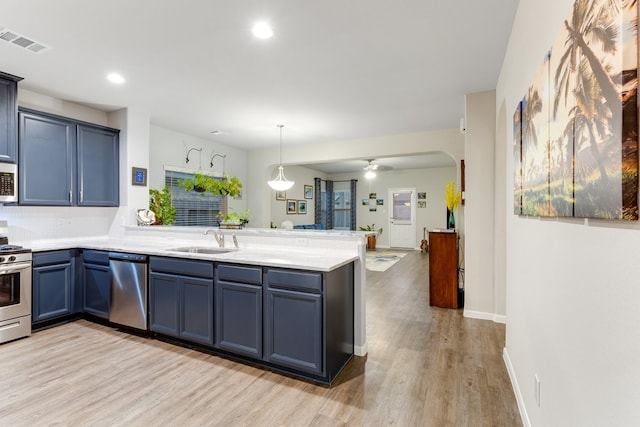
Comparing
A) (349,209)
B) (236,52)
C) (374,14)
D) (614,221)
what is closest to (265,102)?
(236,52)

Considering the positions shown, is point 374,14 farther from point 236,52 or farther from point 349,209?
point 349,209

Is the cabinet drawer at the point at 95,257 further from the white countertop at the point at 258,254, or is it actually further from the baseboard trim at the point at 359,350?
the baseboard trim at the point at 359,350

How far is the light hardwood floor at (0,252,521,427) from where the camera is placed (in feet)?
6.57

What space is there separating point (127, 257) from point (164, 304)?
0.70 m

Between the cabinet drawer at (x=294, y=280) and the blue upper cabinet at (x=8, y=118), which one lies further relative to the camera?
the blue upper cabinet at (x=8, y=118)

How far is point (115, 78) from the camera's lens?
343 cm

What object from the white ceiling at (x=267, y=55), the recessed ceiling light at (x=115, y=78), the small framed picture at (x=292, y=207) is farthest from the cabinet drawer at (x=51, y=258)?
the small framed picture at (x=292, y=207)

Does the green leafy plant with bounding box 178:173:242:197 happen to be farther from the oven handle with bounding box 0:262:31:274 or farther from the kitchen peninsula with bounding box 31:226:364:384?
the oven handle with bounding box 0:262:31:274

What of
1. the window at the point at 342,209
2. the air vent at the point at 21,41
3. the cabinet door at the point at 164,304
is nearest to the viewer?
the air vent at the point at 21,41

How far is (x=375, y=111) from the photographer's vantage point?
4.49 m

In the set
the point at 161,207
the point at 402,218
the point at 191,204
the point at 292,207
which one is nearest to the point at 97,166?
the point at 161,207

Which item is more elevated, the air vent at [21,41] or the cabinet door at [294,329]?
the air vent at [21,41]

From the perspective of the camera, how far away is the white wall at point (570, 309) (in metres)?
0.83

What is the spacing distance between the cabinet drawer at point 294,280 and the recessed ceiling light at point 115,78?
270cm
